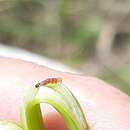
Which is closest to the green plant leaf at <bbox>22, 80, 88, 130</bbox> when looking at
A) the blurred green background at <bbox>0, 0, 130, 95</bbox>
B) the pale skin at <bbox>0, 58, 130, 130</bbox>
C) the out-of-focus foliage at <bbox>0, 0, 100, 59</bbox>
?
the pale skin at <bbox>0, 58, 130, 130</bbox>

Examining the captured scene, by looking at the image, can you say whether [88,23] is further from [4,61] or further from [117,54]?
[4,61]

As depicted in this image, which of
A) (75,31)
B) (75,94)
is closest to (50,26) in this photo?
(75,31)

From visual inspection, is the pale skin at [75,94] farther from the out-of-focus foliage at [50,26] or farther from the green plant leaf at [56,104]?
the out-of-focus foliage at [50,26]

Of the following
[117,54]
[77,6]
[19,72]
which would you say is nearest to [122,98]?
[19,72]

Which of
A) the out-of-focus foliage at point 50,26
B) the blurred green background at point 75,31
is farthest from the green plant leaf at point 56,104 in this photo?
the out-of-focus foliage at point 50,26

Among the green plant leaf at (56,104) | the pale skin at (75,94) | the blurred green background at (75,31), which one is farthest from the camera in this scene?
the blurred green background at (75,31)

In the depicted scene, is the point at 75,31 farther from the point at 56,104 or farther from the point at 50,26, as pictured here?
the point at 56,104

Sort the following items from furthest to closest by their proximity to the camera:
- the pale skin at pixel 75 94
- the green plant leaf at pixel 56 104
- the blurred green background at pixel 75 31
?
the blurred green background at pixel 75 31 < the pale skin at pixel 75 94 < the green plant leaf at pixel 56 104
